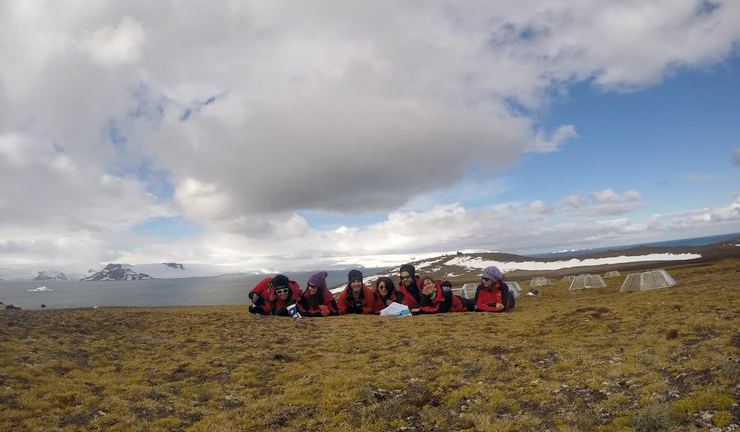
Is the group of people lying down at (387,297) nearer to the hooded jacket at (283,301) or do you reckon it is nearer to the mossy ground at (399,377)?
the hooded jacket at (283,301)

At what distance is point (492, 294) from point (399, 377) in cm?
1887

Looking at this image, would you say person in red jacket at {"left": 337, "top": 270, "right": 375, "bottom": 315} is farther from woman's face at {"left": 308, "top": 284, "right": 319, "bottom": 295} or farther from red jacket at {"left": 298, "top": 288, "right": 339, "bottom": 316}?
woman's face at {"left": 308, "top": 284, "right": 319, "bottom": 295}

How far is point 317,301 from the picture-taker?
30.6m

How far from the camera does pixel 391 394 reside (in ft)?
36.5

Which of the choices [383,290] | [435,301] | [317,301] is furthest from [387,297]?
[317,301]

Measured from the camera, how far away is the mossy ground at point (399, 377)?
906 cm

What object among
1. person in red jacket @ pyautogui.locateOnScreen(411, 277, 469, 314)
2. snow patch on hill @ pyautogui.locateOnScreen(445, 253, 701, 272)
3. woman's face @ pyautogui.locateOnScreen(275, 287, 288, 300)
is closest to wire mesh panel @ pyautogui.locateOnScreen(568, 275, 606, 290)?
person in red jacket @ pyautogui.locateOnScreen(411, 277, 469, 314)

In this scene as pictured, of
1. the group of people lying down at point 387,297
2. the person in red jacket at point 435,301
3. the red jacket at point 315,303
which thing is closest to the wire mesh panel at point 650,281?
the group of people lying down at point 387,297

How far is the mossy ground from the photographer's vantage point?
9.06 meters

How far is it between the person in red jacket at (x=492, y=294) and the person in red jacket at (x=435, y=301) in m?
1.38

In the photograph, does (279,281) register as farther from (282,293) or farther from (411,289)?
(411,289)

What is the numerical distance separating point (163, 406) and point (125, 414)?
90 cm

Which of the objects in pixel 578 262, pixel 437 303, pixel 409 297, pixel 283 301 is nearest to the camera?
pixel 437 303

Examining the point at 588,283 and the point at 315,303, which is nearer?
the point at 315,303
